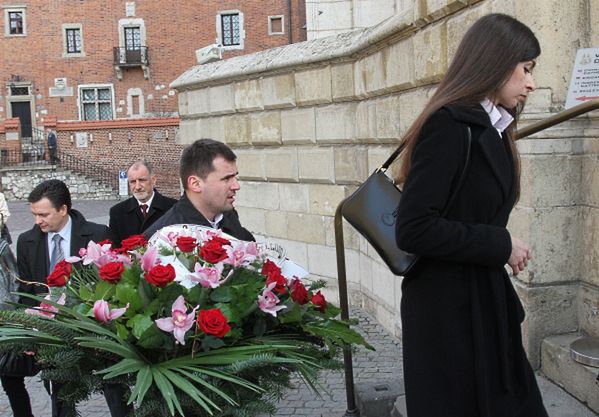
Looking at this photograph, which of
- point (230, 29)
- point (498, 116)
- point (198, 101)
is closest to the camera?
point (498, 116)

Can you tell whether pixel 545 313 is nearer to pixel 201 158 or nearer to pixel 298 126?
pixel 201 158

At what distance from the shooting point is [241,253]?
2824mm

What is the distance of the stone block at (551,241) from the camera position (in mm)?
4672

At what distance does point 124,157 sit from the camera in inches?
1462

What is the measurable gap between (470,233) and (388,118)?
194 inches

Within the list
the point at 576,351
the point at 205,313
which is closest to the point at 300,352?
the point at 205,313

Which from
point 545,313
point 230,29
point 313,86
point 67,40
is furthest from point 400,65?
point 67,40

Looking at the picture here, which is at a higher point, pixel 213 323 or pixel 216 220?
pixel 216 220

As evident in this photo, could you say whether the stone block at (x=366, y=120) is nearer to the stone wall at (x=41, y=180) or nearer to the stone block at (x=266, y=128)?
the stone block at (x=266, y=128)

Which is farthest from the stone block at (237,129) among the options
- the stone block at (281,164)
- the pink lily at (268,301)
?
the pink lily at (268,301)

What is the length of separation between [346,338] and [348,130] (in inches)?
226

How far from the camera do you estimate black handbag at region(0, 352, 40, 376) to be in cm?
413

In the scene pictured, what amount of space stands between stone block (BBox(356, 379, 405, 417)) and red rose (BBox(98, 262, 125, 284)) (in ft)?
8.01

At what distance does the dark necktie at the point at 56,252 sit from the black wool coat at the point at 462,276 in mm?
2770
